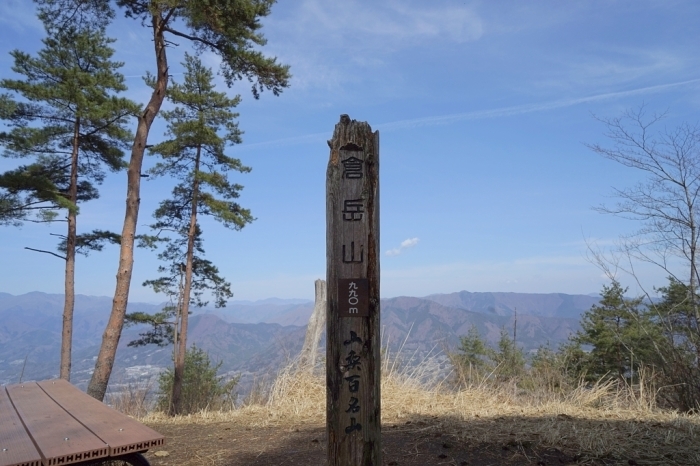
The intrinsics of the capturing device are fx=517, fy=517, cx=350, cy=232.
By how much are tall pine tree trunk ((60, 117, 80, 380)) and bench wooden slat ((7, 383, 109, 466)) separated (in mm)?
9166

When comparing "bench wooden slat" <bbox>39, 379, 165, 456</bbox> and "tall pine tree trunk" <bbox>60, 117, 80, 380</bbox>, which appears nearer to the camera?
"bench wooden slat" <bbox>39, 379, 165, 456</bbox>

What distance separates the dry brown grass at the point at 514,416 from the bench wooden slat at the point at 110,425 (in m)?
2.31

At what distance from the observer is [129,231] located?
7.42 m

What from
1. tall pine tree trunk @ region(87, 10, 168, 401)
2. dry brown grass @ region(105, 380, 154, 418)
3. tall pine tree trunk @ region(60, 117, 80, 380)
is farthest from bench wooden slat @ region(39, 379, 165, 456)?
tall pine tree trunk @ region(60, 117, 80, 380)

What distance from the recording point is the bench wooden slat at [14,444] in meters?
2.11

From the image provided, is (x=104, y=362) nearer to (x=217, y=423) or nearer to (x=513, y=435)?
(x=217, y=423)

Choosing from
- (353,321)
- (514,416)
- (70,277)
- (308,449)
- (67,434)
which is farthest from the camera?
→ (70,277)

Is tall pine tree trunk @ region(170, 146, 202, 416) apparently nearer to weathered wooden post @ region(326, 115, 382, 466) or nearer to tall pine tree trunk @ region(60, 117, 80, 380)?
tall pine tree trunk @ region(60, 117, 80, 380)

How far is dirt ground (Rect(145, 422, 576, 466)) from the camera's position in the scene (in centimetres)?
361

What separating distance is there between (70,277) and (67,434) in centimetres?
1063

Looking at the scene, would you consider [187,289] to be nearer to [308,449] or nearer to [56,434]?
[308,449]

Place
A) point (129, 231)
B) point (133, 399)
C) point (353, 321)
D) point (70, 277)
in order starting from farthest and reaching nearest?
1. point (70, 277)
2. point (133, 399)
3. point (129, 231)
4. point (353, 321)

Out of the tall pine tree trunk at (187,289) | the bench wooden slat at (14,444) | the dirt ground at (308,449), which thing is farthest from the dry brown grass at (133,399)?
the tall pine tree trunk at (187,289)

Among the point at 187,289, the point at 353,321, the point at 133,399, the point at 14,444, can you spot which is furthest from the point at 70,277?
the point at 353,321
